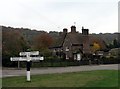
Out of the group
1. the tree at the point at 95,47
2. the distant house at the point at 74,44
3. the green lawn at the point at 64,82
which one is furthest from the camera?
the tree at the point at 95,47

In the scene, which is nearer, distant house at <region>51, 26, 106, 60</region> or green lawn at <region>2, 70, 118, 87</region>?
green lawn at <region>2, 70, 118, 87</region>

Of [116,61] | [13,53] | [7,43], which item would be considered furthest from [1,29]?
[116,61]

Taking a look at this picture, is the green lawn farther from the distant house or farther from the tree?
the tree

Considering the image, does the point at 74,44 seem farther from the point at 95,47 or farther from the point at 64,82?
the point at 64,82

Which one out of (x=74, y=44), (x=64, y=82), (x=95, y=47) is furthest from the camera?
(x=95, y=47)

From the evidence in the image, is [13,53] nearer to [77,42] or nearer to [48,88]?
[77,42]

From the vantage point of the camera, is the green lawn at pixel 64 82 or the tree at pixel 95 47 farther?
the tree at pixel 95 47

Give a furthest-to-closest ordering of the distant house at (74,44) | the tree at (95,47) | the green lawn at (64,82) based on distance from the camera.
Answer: the tree at (95,47)
the distant house at (74,44)
the green lawn at (64,82)

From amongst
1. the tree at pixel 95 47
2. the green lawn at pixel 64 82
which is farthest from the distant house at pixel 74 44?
the green lawn at pixel 64 82

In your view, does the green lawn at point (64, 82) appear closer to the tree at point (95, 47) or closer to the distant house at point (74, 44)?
the distant house at point (74, 44)

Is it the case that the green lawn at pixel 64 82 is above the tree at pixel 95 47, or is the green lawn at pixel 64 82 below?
below

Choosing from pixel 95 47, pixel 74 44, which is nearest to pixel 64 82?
pixel 74 44

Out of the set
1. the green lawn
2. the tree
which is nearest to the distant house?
the tree

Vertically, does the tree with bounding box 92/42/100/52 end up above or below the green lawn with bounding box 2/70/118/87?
above
